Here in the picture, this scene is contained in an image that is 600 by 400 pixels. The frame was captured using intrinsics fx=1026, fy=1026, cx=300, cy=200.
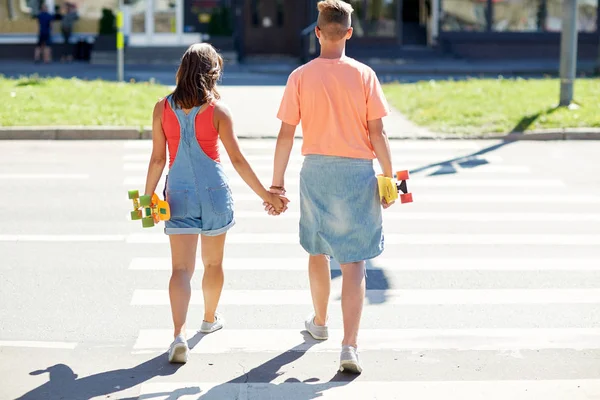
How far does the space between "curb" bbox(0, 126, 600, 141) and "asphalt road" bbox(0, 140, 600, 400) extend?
9.37 feet

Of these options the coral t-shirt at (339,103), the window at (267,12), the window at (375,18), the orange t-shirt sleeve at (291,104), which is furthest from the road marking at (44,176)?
the window at (267,12)

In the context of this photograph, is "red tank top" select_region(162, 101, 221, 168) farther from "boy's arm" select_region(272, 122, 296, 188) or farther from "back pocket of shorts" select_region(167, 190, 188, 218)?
"boy's arm" select_region(272, 122, 296, 188)

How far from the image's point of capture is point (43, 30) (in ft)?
91.7

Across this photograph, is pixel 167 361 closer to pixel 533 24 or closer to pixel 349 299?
pixel 349 299

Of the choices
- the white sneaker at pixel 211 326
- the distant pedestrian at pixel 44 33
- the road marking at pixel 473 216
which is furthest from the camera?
the distant pedestrian at pixel 44 33

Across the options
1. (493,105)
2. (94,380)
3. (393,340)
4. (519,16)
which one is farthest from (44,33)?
(94,380)

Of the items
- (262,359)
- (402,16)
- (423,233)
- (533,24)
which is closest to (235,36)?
(402,16)

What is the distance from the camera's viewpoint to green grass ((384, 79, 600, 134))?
15641mm

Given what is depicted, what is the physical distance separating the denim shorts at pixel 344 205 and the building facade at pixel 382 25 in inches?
934

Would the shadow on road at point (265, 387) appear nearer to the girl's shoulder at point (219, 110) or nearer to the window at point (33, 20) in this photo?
the girl's shoulder at point (219, 110)

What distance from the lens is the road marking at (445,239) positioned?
8898 millimetres

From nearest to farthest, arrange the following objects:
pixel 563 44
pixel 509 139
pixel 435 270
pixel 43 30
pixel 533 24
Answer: pixel 435 270
pixel 509 139
pixel 563 44
pixel 43 30
pixel 533 24

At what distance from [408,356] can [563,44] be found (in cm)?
1174

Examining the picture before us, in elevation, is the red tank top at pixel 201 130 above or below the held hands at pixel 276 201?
above
